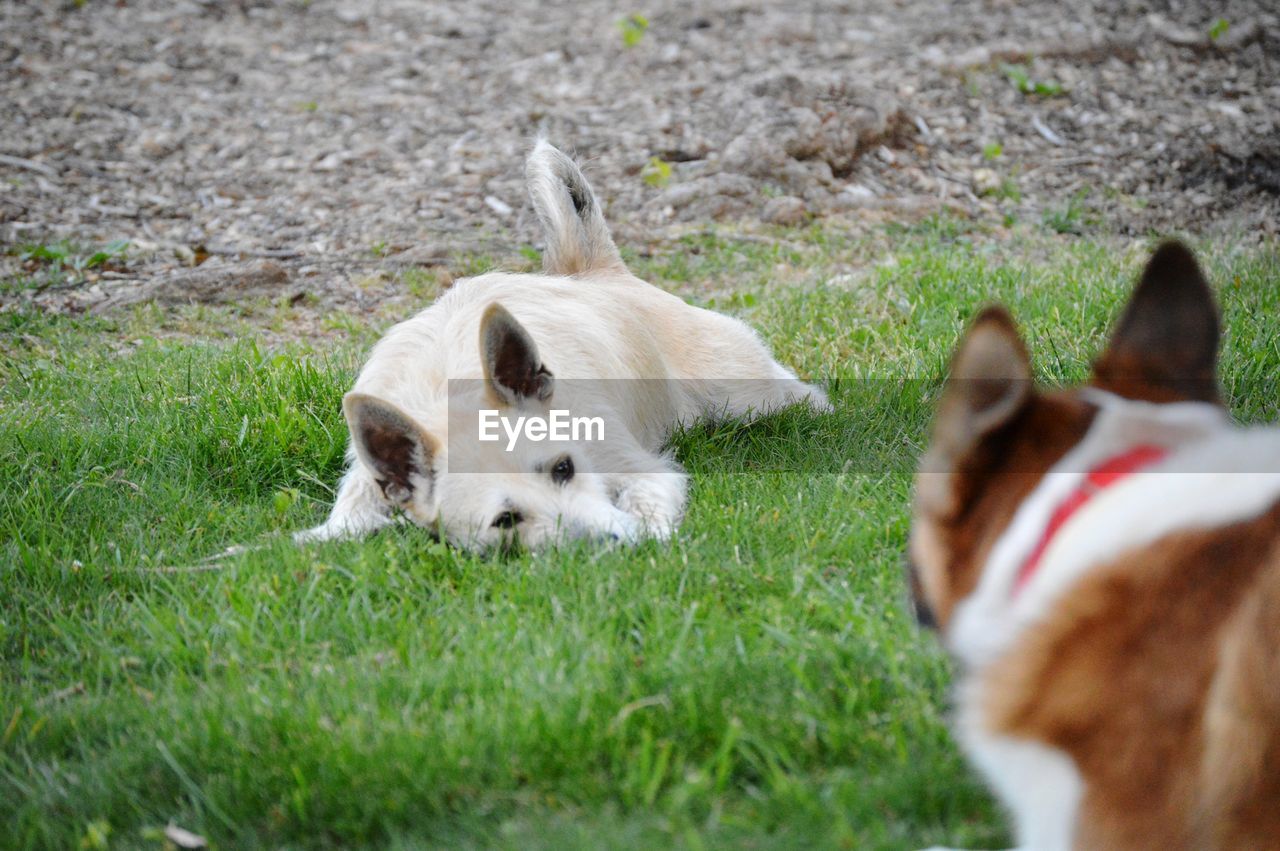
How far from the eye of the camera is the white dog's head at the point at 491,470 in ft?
11.7

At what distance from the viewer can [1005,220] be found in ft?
22.1

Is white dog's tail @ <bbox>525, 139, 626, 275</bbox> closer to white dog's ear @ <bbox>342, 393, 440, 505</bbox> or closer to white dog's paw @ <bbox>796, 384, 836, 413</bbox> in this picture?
white dog's paw @ <bbox>796, 384, 836, 413</bbox>

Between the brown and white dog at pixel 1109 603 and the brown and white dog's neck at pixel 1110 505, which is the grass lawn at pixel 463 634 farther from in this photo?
the brown and white dog's neck at pixel 1110 505

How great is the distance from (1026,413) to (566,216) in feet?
11.7

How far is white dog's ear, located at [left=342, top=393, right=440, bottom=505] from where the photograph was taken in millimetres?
3520

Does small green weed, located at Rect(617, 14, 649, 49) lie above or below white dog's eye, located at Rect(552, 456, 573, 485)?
above

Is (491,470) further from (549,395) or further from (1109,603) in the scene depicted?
(1109,603)

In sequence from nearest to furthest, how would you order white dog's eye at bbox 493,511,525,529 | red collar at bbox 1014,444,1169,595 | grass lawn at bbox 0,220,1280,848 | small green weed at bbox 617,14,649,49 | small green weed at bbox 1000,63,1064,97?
red collar at bbox 1014,444,1169,595, grass lawn at bbox 0,220,1280,848, white dog's eye at bbox 493,511,525,529, small green weed at bbox 1000,63,1064,97, small green weed at bbox 617,14,649,49

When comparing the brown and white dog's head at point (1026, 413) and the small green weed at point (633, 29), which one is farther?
the small green weed at point (633, 29)

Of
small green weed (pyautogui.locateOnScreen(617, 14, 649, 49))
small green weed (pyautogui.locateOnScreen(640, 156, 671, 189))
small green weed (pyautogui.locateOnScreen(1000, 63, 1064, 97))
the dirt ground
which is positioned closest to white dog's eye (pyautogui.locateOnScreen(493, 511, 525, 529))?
the dirt ground

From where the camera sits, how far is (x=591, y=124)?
8.19m

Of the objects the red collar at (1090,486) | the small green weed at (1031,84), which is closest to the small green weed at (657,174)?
the small green weed at (1031,84)

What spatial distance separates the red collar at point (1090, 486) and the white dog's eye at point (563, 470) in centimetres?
229

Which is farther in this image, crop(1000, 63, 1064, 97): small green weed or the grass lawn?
crop(1000, 63, 1064, 97): small green weed
